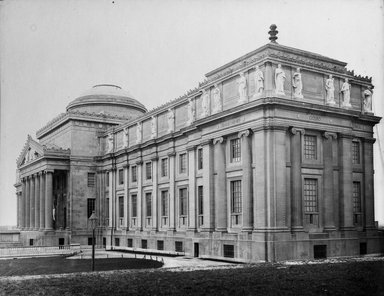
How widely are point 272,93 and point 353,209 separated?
12.3 metres

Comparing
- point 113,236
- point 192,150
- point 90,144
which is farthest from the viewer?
point 90,144

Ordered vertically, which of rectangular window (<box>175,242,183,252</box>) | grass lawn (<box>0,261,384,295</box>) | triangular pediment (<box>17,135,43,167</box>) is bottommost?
rectangular window (<box>175,242,183,252</box>)

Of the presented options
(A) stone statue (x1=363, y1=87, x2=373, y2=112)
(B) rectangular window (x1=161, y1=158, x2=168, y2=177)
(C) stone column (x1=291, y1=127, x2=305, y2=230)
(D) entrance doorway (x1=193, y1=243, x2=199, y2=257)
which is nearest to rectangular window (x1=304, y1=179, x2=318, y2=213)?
(C) stone column (x1=291, y1=127, x2=305, y2=230)

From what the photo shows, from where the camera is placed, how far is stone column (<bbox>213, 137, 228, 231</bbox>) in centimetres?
3947

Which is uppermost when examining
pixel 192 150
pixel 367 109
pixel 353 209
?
pixel 367 109

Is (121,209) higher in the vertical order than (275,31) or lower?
lower

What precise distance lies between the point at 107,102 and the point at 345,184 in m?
38.9

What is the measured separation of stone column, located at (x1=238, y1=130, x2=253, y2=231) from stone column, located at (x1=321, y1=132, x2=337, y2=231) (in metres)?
5.86

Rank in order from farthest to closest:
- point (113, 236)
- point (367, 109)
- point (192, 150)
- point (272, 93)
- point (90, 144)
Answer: point (90, 144) < point (113, 236) < point (192, 150) < point (367, 109) < point (272, 93)

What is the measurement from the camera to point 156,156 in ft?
171

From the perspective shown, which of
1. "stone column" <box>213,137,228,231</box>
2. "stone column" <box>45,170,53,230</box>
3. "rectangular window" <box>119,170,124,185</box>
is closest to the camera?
"stone column" <box>213,137,228,231</box>

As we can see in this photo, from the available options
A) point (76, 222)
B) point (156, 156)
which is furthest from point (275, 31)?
point (76, 222)

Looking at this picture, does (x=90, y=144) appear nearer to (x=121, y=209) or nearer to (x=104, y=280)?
(x=121, y=209)

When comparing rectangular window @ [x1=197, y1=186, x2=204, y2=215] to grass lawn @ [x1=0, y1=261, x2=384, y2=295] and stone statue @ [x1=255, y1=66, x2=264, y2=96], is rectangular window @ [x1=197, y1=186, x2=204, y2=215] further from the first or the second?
grass lawn @ [x1=0, y1=261, x2=384, y2=295]
